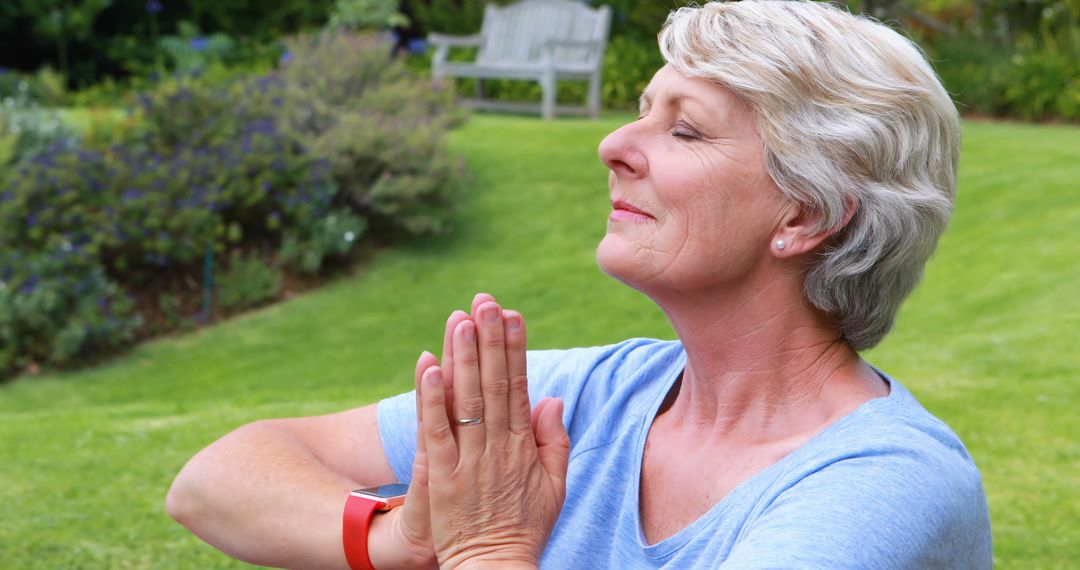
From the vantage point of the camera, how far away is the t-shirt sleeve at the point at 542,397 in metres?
1.96

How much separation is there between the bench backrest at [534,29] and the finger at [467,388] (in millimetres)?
10635

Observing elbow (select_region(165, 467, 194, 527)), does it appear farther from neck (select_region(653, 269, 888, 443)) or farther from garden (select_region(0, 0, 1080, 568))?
garden (select_region(0, 0, 1080, 568))

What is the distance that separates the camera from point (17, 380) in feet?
21.3

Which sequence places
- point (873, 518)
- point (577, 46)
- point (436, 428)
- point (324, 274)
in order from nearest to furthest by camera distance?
point (873, 518) → point (436, 428) → point (324, 274) → point (577, 46)

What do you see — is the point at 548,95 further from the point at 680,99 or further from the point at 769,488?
the point at 769,488

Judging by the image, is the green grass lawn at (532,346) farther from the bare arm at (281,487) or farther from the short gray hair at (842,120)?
the short gray hair at (842,120)

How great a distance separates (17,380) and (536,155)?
4.45 metres

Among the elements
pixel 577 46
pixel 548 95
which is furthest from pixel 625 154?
pixel 577 46

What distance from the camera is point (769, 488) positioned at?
5.32ft

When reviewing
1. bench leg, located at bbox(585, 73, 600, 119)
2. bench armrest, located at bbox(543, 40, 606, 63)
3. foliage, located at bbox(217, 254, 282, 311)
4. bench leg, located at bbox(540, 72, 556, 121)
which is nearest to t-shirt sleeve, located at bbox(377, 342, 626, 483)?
foliage, located at bbox(217, 254, 282, 311)

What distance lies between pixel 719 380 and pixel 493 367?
43cm

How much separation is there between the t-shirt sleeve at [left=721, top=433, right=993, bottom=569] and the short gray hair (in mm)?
345

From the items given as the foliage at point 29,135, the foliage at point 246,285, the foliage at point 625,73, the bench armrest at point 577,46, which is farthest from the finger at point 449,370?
the foliage at point 625,73

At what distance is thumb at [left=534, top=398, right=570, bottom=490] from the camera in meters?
1.69
